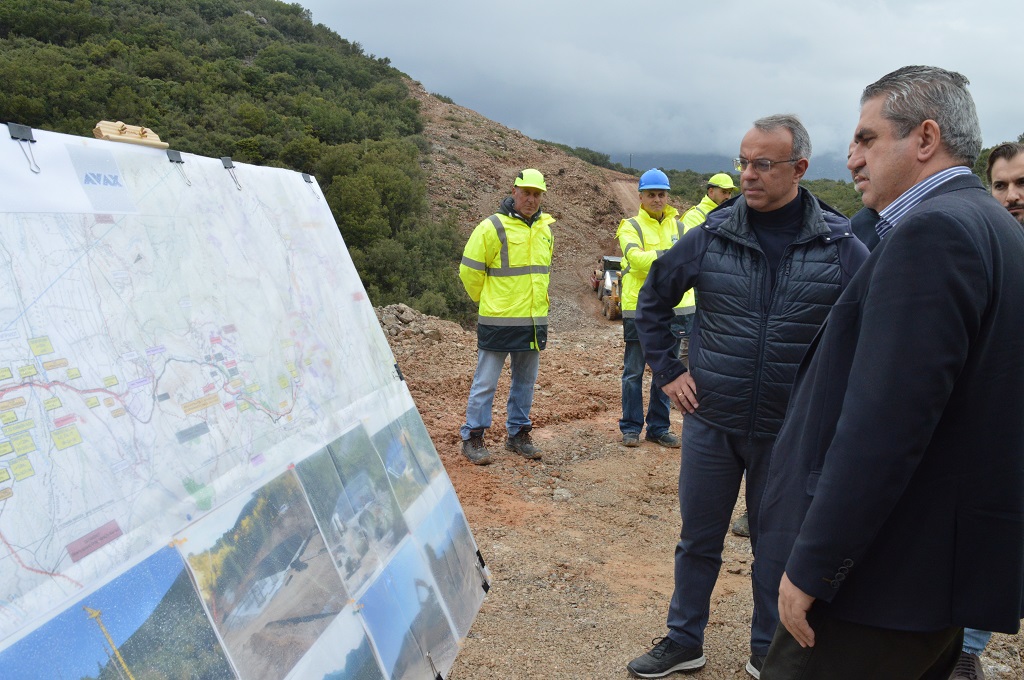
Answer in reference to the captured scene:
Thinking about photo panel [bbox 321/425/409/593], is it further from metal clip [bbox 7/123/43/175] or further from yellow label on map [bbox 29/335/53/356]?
metal clip [bbox 7/123/43/175]

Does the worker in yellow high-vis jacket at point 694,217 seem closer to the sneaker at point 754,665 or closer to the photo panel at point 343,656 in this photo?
the sneaker at point 754,665

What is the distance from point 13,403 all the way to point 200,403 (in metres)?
0.46

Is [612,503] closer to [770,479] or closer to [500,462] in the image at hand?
[500,462]

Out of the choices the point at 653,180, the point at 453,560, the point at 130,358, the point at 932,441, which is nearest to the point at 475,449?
the point at 653,180

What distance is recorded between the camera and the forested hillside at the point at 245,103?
1819 centimetres

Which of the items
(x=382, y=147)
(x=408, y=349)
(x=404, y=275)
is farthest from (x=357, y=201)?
(x=408, y=349)

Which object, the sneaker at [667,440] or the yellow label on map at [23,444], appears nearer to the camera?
the yellow label on map at [23,444]

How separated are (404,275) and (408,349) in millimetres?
7428

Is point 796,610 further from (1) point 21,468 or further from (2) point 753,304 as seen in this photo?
(1) point 21,468

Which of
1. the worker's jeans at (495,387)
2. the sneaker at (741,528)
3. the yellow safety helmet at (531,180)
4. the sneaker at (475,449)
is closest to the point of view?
the sneaker at (741,528)

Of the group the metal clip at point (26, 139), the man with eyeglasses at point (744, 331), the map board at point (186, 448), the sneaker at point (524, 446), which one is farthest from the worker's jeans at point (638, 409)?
the metal clip at point (26, 139)

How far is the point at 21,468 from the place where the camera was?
1.36 metres

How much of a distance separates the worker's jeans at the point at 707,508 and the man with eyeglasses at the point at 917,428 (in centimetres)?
118

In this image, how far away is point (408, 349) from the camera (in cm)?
939
